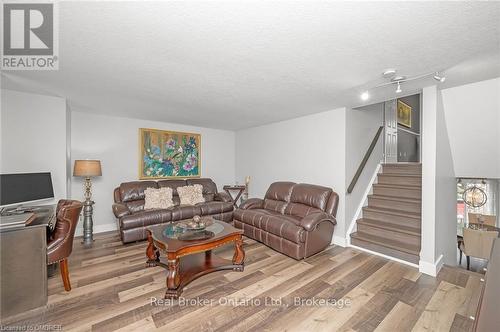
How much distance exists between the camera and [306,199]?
11.9 feet

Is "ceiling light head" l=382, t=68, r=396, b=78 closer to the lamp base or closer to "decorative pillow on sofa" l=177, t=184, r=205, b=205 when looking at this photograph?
"decorative pillow on sofa" l=177, t=184, r=205, b=205

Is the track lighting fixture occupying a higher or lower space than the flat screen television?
higher

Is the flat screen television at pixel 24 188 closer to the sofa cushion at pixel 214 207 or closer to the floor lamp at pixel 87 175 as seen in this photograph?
the floor lamp at pixel 87 175

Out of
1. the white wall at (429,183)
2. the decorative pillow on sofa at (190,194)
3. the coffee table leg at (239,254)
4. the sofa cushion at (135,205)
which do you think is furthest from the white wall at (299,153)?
the sofa cushion at (135,205)

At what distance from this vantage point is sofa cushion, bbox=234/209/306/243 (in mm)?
2872

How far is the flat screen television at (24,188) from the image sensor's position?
2166 millimetres

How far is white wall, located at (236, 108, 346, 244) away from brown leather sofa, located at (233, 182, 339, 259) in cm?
29

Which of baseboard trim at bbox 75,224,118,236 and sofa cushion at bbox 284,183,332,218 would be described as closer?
sofa cushion at bbox 284,183,332,218

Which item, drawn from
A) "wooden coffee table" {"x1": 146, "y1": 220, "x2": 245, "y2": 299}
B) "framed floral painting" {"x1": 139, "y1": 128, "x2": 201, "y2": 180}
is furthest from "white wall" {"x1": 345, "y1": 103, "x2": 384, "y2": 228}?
"framed floral painting" {"x1": 139, "y1": 128, "x2": 201, "y2": 180}

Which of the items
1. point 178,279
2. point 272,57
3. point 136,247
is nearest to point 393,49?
point 272,57

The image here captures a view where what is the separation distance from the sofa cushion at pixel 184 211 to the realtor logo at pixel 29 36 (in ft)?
8.57

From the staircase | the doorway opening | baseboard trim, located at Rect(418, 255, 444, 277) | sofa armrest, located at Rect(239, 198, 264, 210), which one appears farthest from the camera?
the doorway opening

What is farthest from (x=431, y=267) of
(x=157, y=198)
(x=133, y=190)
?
(x=133, y=190)

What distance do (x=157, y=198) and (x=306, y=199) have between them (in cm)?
283
